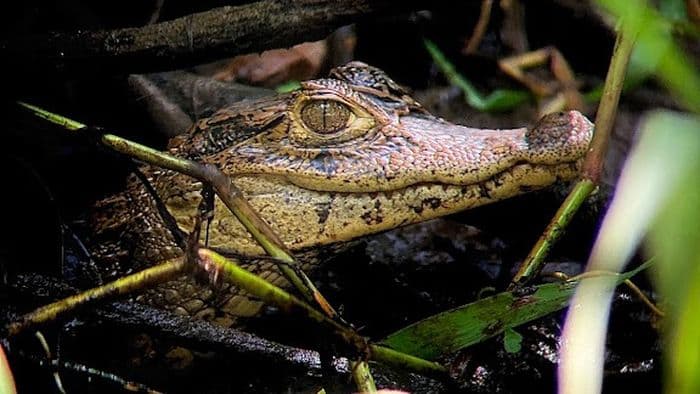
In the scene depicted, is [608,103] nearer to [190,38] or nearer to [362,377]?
[362,377]

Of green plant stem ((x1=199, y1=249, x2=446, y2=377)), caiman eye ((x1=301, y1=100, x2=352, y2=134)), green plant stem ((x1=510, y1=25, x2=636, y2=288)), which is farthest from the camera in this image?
caiman eye ((x1=301, y1=100, x2=352, y2=134))

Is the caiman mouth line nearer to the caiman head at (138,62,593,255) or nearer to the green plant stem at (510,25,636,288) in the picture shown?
the caiman head at (138,62,593,255)

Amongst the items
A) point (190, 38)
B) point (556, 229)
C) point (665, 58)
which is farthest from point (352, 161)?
point (665, 58)

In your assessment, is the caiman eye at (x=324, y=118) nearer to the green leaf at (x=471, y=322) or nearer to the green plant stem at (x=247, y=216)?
the green plant stem at (x=247, y=216)

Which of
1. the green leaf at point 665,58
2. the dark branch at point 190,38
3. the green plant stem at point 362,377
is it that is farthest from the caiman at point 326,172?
the green leaf at point 665,58

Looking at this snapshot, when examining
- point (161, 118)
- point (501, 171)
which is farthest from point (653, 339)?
point (161, 118)

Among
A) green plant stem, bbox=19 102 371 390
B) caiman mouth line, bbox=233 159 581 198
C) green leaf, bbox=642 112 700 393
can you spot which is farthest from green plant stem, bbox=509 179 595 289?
green leaf, bbox=642 112 700 393

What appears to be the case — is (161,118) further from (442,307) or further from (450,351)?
(450,351)
